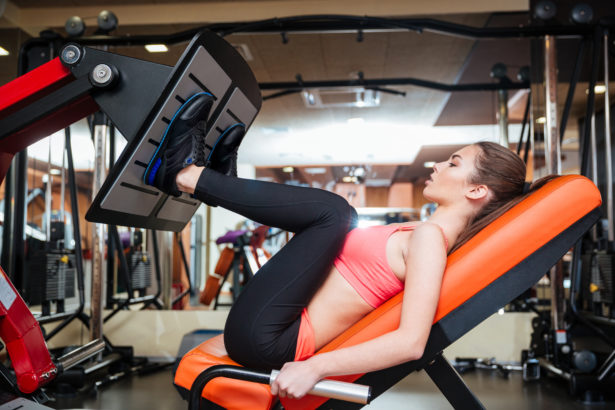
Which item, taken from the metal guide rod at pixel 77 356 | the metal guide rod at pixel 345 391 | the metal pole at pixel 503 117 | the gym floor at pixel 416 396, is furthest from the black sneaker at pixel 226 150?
the metal pole at pixel 503 117

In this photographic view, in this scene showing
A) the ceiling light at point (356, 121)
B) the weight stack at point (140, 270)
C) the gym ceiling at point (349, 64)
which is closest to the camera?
the weight stack at point (140, 270)

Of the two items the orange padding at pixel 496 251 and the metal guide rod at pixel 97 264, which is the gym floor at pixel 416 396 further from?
the orange padding at pixel 496 251

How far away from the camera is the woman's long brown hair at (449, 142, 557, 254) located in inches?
46.3

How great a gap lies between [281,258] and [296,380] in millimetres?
266

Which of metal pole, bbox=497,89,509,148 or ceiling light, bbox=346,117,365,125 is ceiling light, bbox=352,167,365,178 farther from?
metal pole, bbox=497,89,509,148

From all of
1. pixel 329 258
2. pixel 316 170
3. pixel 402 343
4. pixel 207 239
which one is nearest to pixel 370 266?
pixel 329 258

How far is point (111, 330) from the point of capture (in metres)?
3.50

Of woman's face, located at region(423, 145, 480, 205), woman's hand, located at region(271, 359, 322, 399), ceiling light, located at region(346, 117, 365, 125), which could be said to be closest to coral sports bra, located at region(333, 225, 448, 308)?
woman's face, located at region(423, 145, 480, 205)

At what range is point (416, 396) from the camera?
8.45 feet

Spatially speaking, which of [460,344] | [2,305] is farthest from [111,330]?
[460,344]

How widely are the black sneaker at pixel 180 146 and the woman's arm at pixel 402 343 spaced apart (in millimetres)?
539

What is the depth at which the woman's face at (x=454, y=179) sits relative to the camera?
119cm

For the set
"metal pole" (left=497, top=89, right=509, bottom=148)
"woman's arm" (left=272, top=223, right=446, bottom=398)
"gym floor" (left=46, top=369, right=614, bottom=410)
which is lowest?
"gym floor" (left=46, top=369, right=614, bottom=410)

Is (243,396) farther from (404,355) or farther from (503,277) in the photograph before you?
(503,277)
